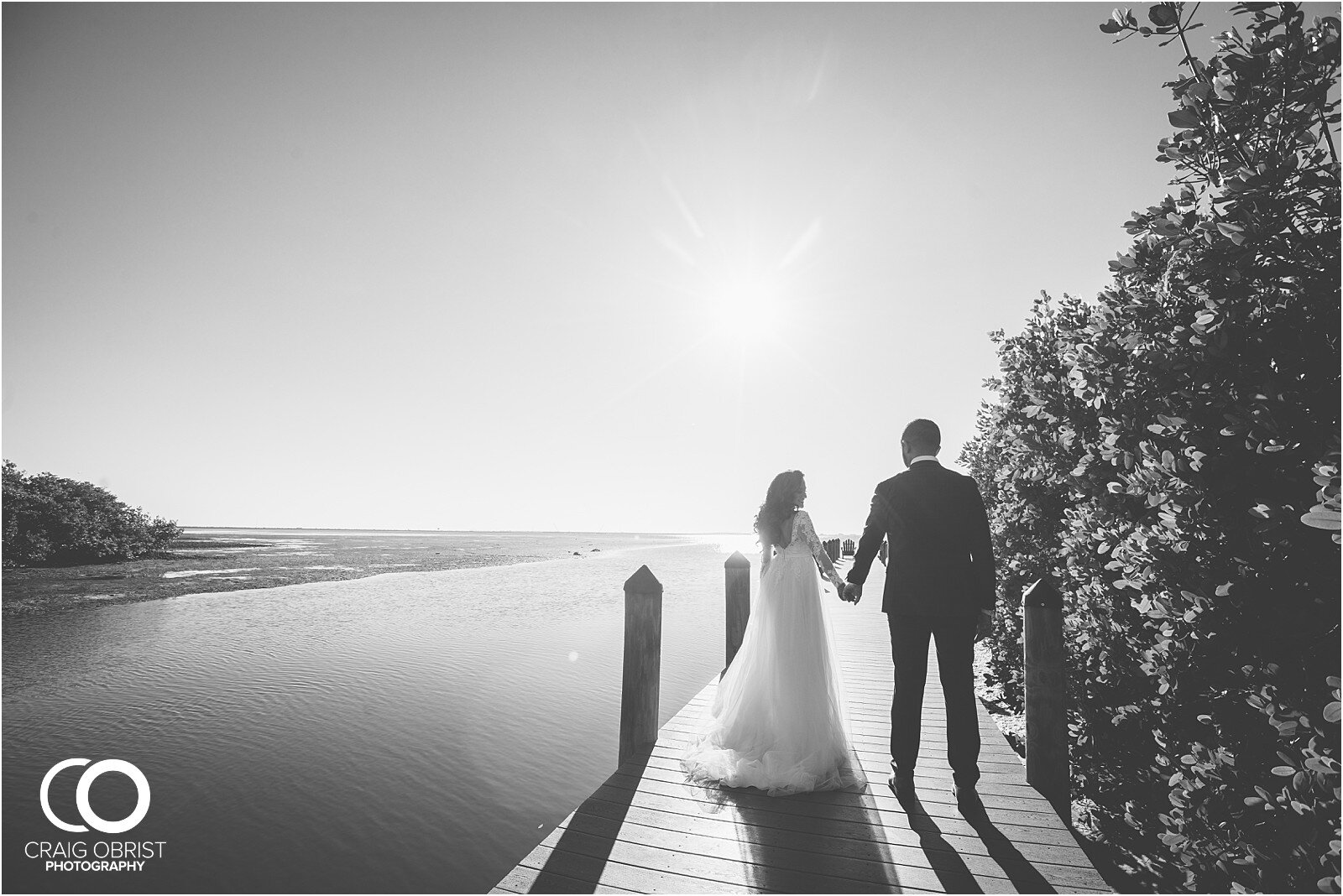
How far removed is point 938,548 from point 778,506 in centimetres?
155

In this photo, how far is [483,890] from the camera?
5.20 metres

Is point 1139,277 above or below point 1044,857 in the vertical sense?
above

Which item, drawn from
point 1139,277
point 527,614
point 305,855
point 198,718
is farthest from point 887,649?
point 527,614

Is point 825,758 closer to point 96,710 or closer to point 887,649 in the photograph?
point 887,649

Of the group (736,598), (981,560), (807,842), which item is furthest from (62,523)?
(981,560)

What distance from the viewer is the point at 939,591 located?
4.21m

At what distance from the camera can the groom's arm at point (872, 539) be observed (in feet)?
14.4

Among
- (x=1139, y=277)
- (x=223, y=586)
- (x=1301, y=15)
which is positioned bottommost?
(x=223, y=586)

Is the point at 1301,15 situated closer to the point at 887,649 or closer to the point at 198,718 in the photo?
the point at 887,649

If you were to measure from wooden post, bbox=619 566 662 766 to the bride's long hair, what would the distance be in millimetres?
1092

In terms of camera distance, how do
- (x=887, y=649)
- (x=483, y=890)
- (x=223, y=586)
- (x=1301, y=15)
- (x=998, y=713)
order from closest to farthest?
(x=1301, y=15) → (x=483, y=890) → (x=998, y=713) → (x=887, y=649) → (x=223, y=586)

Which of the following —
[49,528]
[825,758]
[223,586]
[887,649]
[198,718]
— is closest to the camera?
[825,758]

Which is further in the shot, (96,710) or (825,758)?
(96,710)

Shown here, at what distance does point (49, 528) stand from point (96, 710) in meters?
35.6
